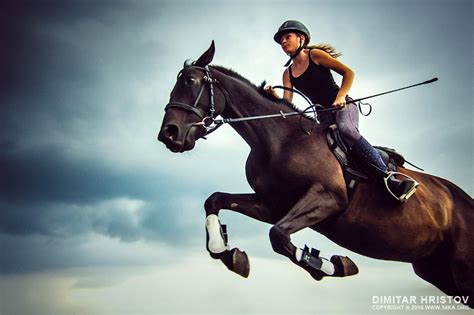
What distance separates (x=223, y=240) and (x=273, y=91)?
6.92 feet

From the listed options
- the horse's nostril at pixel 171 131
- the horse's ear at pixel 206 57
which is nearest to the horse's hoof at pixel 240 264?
the horse's nostril at pixel 171 131

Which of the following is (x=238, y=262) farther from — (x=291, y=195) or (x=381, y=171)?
(x=381, y=171)

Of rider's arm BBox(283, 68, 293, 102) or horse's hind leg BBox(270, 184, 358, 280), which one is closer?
horse's hind leg BBox(270, 184, 358, 280)

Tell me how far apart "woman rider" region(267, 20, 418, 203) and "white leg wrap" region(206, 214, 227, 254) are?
1869 mm

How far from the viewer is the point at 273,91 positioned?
7383 mm

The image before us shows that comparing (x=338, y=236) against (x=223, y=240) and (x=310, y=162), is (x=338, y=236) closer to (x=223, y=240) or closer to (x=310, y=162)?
(x=310, y=162)

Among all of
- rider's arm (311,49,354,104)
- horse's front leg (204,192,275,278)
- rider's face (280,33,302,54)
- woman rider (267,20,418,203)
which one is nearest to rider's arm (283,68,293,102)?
woman rider (267,20,418,203)

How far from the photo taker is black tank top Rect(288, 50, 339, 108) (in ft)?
23.8

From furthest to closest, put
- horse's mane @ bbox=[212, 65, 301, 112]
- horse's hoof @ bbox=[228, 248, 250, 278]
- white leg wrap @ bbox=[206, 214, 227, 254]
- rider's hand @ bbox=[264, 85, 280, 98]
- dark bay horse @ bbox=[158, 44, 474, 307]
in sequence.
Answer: rider's hand @ bbox=[264, 85, 280, 98] < horse's mane @ bbox=[212, 65, 301, 112] < dark bay horse @ bbox=[158, 44, 474, 307] < white leg wrap @ bbox=[206, 214, 227, 254] < horse's hoof @ bbox=[228, 248, 250, 278]

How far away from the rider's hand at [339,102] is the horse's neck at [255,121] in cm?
54

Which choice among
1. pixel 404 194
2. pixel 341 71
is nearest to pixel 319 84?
pixel 341 71

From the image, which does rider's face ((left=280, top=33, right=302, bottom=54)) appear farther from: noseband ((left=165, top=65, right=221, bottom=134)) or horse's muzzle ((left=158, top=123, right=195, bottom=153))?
horse's muzzle ((left=158, top=123, right=195, bottom=153))

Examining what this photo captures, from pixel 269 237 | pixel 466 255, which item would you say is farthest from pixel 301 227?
pixel 466 255

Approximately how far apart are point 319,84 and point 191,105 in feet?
5.60
